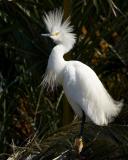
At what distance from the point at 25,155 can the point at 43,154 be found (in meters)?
0.11

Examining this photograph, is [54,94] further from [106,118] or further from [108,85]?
[106,118]

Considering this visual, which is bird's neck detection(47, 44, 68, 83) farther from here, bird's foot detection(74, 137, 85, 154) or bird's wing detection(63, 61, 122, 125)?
bird's foot detection(74, 137, 85, 154)

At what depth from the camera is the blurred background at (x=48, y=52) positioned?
4.00 meters

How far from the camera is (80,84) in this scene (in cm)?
325

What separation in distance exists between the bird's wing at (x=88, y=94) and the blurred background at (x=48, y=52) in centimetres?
65

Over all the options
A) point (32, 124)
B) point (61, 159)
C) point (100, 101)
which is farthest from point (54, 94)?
point (61, 159)

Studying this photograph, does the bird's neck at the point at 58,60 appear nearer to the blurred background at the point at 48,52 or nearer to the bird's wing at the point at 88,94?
the bird's wing at the point at 88,94

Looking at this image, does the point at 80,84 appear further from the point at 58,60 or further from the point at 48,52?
the point at 48,52

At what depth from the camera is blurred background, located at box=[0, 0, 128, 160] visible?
13.1ft

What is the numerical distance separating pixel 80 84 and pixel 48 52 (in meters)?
0.84

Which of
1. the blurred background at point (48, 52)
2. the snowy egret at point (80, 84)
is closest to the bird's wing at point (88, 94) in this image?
the snowy egret at point (80, 84)

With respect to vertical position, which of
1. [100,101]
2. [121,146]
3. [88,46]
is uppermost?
[88,46]

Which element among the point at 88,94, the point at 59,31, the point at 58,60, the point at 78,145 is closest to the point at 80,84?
the point at 88,94

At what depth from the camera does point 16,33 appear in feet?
13.8
